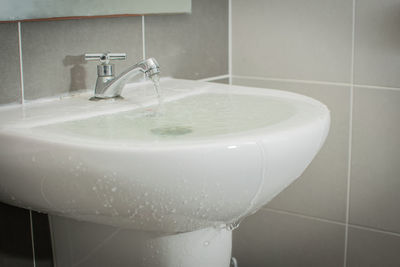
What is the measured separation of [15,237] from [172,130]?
0.38 m

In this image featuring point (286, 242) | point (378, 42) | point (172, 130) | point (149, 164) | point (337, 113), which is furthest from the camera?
point (286, 242)

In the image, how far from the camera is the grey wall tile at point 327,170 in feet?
4.91

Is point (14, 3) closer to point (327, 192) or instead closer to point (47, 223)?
point (47, 223)

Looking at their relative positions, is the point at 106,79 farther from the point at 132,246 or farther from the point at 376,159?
the point at 376,159

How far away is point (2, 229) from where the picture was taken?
104cm

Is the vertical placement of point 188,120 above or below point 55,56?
below

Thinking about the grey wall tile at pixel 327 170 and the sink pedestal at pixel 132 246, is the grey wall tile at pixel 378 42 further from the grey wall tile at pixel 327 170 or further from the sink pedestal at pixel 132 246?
the sink pedestal at pixel 132 246

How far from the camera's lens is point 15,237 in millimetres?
1062

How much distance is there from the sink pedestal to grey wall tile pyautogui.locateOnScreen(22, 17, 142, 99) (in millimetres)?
267

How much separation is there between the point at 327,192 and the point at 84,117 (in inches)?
31.8

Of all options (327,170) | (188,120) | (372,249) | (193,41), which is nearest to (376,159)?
(327,170)

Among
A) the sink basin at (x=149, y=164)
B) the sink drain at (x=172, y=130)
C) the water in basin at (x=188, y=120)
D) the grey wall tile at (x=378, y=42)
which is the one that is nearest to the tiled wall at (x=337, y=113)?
the grey wall tile at (x=378, y=42)

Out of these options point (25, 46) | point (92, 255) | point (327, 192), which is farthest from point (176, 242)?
point (327, 192)

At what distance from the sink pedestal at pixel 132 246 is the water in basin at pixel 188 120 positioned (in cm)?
18
